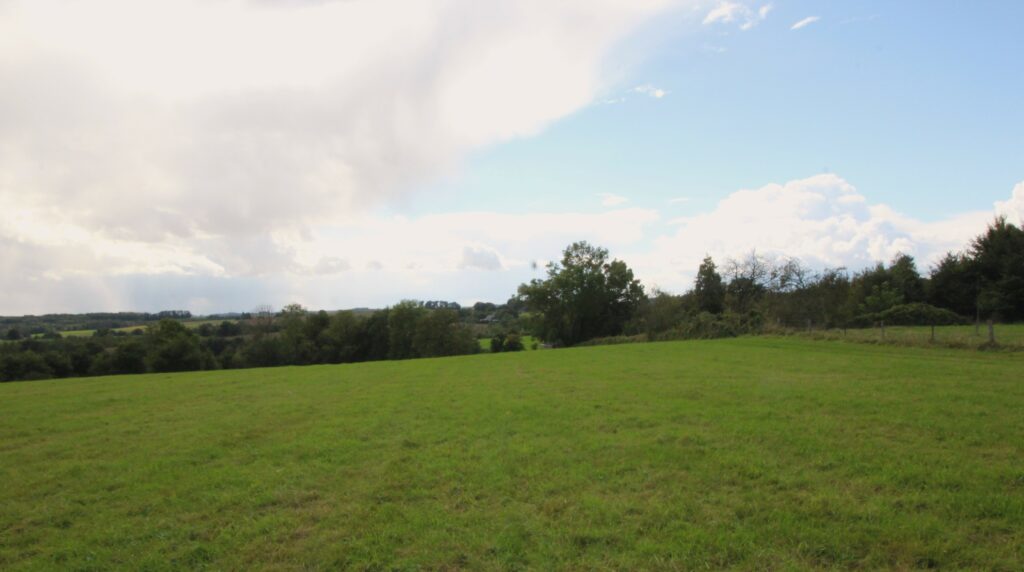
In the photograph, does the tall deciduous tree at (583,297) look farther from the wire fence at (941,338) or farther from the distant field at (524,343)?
the wire fence at (941,338)

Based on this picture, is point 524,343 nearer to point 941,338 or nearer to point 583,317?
point 583,317

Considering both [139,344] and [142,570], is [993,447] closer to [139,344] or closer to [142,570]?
[142,570]

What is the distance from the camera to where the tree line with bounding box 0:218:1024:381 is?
1558 inches

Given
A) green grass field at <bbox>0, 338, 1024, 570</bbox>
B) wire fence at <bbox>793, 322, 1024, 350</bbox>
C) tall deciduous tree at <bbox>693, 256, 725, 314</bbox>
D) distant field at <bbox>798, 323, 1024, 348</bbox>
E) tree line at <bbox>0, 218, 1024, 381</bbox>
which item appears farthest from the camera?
tall deciduous tree at <bbox>693, 256, 725, 314</bbox>

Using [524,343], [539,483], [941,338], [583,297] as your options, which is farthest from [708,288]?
[539,483]

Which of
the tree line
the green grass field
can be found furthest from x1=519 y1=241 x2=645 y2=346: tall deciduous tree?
the green grass field

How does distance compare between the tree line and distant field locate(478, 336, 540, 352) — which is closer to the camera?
the tree line

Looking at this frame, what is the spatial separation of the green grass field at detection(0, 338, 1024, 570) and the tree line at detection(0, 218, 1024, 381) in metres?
26.8

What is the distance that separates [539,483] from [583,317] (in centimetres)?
5663

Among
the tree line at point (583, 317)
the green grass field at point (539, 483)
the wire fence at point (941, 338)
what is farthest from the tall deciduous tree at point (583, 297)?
the green grass field at point (539, 483)

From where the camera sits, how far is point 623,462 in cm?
718

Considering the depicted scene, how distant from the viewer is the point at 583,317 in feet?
205

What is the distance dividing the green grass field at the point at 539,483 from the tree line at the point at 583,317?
26796 mm

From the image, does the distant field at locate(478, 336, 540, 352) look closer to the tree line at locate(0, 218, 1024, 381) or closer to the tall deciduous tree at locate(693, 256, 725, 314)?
the tree line at locate(0, 218, 1024, 381)
